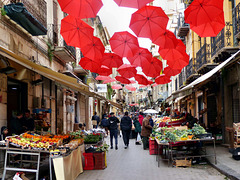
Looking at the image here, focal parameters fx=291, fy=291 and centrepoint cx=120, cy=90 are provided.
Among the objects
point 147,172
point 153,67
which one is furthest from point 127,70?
point 147,172

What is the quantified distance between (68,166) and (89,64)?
5.35 metres

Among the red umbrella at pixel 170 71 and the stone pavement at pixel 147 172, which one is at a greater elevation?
the red umbrella at pixel 170 71

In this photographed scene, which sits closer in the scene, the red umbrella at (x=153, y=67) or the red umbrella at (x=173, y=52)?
the red umbrella at (x=173, y=52)

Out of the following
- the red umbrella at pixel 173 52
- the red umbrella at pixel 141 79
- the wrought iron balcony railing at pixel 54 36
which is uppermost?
the wrought iron balcony railing at pixel 54 36

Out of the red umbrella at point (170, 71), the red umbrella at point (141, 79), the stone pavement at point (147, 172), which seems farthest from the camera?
the red umbrella at point (141, 79)

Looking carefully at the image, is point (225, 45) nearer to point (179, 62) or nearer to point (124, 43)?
point (179, 62)

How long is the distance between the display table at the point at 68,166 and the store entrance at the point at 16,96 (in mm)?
3747

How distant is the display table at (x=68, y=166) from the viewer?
6.75m

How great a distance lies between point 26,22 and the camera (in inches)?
396

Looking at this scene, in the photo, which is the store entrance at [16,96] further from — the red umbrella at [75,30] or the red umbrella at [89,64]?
the red umbrella at [75,30]

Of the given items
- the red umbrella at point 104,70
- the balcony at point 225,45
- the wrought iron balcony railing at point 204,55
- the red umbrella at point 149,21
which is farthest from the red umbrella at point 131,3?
the wrought iron balcony railing at point 204,55

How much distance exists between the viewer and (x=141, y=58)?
11.5 metres

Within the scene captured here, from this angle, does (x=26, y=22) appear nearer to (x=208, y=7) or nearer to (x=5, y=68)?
(x=5, y=68)

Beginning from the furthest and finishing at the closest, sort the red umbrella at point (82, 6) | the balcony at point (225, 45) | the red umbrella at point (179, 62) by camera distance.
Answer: the balcony at point (225, 45)
the red umbrella at point (179, 62)
the red umbrella at point (82, 6)
